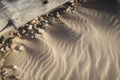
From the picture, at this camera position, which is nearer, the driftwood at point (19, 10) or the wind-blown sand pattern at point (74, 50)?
the wind-blown sand pattern at point (74, 50)

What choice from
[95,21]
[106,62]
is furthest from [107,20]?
[106,62]

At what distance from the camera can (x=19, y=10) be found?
203 inches

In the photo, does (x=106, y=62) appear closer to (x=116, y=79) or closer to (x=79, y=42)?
(x=116, y=79)

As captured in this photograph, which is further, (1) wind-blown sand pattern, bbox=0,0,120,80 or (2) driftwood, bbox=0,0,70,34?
(2) driftwood, bbox=0,0,70,34

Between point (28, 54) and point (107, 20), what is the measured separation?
1986 mm

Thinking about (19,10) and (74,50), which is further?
(74,50)

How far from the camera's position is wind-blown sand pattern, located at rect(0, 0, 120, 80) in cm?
479

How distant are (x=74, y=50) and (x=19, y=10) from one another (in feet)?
4.53

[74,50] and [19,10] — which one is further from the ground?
[19,10]

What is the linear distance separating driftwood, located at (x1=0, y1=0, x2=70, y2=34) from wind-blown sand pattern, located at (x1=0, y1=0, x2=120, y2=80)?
57cm

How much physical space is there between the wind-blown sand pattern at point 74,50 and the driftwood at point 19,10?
1.87 feet

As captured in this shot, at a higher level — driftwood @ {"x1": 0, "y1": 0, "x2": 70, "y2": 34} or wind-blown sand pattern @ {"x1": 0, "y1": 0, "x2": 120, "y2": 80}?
driftwood @ {"x1": 0, "y1": 0, "x2": 70, "y2": 34}

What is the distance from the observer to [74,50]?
525 centimetres

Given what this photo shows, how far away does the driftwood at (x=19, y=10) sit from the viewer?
5.02 meters
